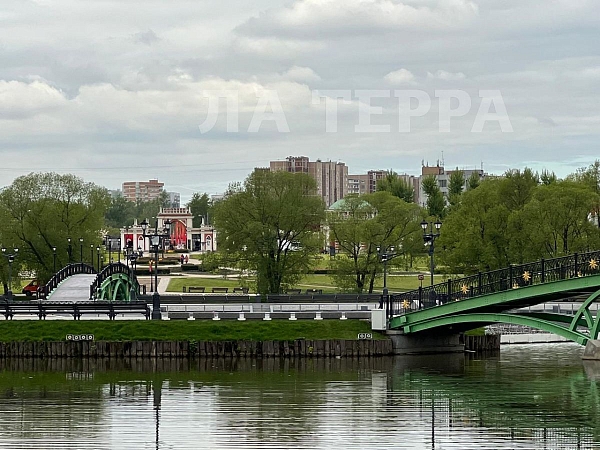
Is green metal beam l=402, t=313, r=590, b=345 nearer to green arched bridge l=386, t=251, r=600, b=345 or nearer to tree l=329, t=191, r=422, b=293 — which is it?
green arched bridge l=386, t=251, r=600, b=345

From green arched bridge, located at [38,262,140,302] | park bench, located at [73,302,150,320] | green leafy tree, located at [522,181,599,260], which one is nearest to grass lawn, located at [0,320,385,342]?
park bench, located at [73,302,150,320]

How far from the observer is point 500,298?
53.4 meters

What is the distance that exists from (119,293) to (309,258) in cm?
1633

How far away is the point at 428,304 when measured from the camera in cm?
5906

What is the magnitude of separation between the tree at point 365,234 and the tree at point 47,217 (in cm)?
2001

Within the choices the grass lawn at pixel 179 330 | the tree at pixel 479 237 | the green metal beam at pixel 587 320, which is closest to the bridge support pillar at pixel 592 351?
the green metal beam at pixel 587 320

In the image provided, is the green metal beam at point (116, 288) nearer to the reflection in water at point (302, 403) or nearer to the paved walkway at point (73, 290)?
the paved walkway at point (73, 290)

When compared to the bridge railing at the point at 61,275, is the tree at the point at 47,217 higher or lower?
higher

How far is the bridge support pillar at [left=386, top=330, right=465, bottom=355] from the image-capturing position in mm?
60125

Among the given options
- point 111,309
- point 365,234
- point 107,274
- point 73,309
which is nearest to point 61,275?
point 107,274

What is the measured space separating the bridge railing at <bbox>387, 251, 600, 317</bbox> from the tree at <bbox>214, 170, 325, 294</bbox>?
86.1 ft

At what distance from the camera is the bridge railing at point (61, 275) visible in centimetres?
7294

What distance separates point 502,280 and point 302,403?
14.4 metres

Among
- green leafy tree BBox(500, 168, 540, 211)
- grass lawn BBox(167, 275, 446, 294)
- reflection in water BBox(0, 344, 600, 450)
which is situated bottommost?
reflection in water BBox(0, 344, 600, 450)
